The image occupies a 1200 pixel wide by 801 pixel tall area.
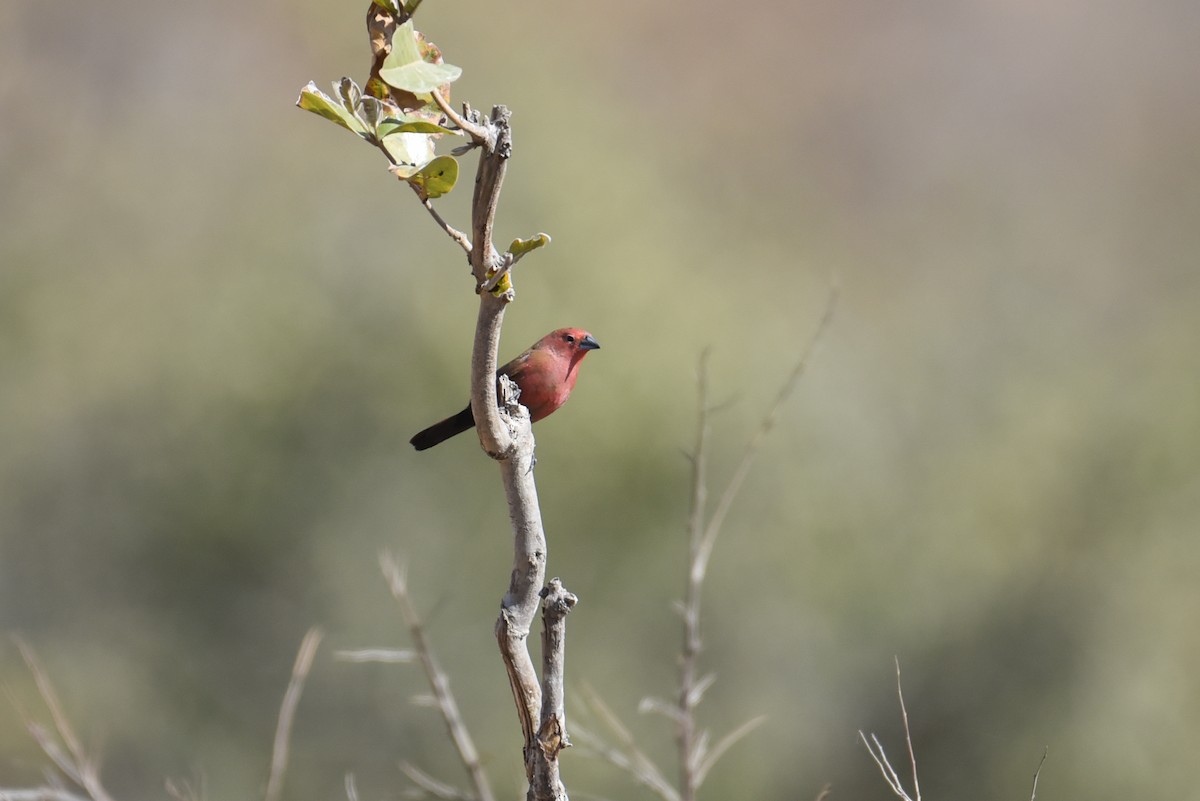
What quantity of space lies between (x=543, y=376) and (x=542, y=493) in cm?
1029

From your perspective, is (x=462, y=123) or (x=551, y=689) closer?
(x=462, y=123)

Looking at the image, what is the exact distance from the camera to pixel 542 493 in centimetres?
1411

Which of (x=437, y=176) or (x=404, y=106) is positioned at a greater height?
(x=404, y=106)

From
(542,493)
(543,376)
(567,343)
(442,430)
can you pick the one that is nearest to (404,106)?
(543,376)

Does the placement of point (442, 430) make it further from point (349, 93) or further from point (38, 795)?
point (349, 93)

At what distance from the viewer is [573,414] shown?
1383 centimetres

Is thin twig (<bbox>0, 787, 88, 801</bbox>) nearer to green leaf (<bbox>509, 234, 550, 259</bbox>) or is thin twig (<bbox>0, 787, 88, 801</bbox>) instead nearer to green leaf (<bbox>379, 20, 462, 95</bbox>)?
green leaf (<bbox>509, 234, 550, 259</bbox>)

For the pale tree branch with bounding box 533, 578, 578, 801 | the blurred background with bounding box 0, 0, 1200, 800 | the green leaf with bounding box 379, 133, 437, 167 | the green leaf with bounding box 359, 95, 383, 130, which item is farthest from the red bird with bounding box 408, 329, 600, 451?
the blurred background with bounding box 0, 0, 1200, 800

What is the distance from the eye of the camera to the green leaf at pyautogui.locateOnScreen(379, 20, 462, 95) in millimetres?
1910

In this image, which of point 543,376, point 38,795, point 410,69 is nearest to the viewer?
point 410,69

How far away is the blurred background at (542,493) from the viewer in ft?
46.2

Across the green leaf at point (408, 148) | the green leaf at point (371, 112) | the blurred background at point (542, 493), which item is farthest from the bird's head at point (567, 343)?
the blurred background at point (542, 493)

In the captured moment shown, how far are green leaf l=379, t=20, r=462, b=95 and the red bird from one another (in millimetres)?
1774

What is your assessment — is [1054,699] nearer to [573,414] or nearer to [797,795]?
[797,795]
